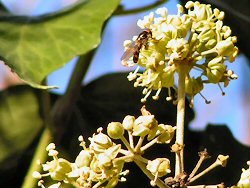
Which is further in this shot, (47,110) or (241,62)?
(241,62)

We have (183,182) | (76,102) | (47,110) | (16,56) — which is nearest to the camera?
(183,182)

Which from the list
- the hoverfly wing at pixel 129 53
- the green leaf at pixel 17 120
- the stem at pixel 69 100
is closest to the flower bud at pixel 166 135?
the hoverfly wing at pixel 129 53

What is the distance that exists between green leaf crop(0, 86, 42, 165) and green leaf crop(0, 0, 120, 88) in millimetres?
279

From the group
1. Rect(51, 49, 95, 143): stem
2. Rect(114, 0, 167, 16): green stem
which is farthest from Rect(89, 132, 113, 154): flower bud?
Rect(114, 0, 167, 16): green stem

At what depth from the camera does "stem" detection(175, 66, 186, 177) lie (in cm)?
71

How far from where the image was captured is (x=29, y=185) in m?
1.13

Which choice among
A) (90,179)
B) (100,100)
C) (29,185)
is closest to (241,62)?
(100,100)

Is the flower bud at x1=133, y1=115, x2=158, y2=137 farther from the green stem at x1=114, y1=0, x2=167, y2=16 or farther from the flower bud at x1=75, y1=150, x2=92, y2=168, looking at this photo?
the green stem at x1=114, y1=0, x2=167, y2=16

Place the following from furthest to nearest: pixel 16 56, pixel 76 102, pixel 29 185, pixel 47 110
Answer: pixel 76 102 < pixel 47 110 < pixel 29 185 < pixel 16 56

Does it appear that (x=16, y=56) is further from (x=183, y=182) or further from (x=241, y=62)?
(x=241, y=62)

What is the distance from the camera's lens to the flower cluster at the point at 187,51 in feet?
2.51

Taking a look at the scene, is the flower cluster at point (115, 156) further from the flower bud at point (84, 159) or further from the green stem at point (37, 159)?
the green stem at point (37, 159)

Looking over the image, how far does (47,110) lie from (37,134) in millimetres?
151

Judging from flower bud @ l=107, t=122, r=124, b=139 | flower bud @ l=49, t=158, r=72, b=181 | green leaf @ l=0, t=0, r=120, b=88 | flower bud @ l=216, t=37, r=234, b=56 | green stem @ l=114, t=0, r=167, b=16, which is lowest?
green stem @ l=114, t=0, r=167, b=16
